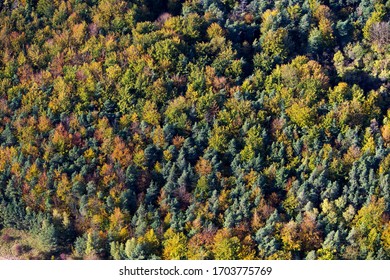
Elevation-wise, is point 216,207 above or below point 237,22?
below

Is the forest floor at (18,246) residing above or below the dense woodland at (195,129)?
below

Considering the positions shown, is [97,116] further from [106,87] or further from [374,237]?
[374,237]

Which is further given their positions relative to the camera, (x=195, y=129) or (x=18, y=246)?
(x=195, y=129)

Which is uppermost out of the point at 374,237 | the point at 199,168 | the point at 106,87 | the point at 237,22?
the point at 237,22

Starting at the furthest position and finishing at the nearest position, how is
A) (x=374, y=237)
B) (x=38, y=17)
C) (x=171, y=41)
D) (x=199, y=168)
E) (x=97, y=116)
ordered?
1. (x=38, y=17)
2. (x=171, y=41)
3. (x=97, y=116)
4. (x=199, y=168)
5. (x=374, y=237)

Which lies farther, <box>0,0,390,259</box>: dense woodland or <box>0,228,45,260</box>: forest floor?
<box>0,228,45,260</box>: forest floor

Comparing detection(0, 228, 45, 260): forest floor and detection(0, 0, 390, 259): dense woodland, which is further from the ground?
detection(0, 0, 390, 259): dense woodland

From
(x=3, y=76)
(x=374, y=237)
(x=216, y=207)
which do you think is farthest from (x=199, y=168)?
(x=3, y=76)

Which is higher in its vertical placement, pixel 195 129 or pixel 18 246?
pixel 195 129
